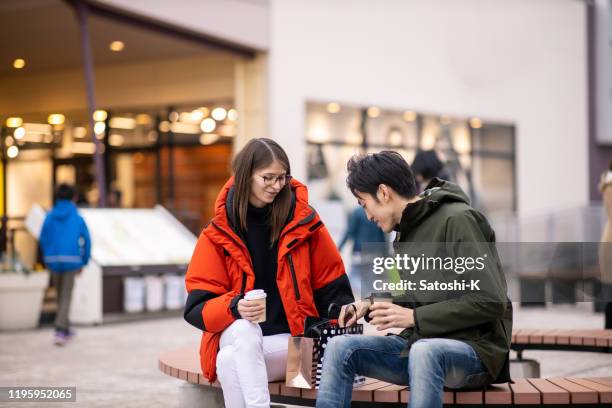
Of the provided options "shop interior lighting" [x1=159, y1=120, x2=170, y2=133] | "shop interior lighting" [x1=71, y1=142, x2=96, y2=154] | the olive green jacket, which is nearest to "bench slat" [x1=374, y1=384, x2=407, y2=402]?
the olive green jacket

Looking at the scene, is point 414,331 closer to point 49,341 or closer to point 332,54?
point 49,341

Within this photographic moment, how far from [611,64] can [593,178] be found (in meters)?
3.25

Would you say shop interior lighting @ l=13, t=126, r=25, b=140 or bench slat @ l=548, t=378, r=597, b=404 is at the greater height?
shop interior lighting @ l=13, t=126, r=25, b=140

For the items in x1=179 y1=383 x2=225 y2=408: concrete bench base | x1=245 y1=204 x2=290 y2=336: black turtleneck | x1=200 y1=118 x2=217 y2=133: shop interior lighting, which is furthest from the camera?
x1=200 y1=118 x2=217 y2=133: shop interior lighting

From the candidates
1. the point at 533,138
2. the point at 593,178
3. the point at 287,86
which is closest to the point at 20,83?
the point at 287,86

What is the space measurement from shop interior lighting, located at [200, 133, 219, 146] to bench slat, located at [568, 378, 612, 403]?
17.6 meters

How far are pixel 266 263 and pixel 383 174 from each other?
894mm

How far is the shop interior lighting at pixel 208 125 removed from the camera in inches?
848

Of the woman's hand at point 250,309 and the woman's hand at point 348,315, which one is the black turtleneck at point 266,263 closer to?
the woman's hand at point 250,309

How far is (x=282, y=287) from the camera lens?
467cm

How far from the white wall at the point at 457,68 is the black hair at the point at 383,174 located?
15566 mm

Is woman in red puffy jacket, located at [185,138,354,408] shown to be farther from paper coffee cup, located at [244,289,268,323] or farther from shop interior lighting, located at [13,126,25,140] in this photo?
shop interior lighting, located at [13,126,25,140]

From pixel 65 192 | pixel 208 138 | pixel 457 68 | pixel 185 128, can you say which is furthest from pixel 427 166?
pixel 457 68

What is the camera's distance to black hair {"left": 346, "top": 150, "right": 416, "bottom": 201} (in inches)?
163
